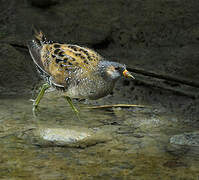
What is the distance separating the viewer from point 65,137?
14.9 ft

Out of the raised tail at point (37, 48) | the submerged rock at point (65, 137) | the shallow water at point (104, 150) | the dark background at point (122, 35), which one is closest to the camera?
the shallow water at point (104, 150)

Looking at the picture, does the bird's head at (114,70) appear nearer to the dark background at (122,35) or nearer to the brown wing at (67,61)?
the brown wing at (67,61)

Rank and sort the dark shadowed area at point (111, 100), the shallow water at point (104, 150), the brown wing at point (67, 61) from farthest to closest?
the brown wing at point (67, 61)
the dark shadowed area at point (111, 100)
the shallow water at point (104, 150)

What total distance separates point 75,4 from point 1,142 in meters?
3.66

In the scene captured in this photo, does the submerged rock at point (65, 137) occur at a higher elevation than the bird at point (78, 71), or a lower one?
lower

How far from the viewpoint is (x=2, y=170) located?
3672 mm

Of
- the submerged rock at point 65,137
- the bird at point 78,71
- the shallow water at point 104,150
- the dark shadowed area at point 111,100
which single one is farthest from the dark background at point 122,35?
the submerged rock at point 65,137

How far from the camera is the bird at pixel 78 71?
4973 mm

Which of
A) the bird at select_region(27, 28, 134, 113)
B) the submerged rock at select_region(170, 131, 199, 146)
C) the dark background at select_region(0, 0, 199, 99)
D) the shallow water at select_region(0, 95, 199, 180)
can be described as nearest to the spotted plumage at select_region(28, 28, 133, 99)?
the bird at select_region(27, 28, 134, 113)

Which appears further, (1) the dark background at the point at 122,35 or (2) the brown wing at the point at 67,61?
(1) the dark background at the point at 122,35

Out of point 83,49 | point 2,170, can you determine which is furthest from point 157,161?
point 83,49

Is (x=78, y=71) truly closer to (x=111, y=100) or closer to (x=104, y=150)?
(x=104, y=150)

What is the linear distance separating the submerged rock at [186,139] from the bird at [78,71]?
0.88 meters

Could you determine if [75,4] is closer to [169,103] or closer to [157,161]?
[169,103]
